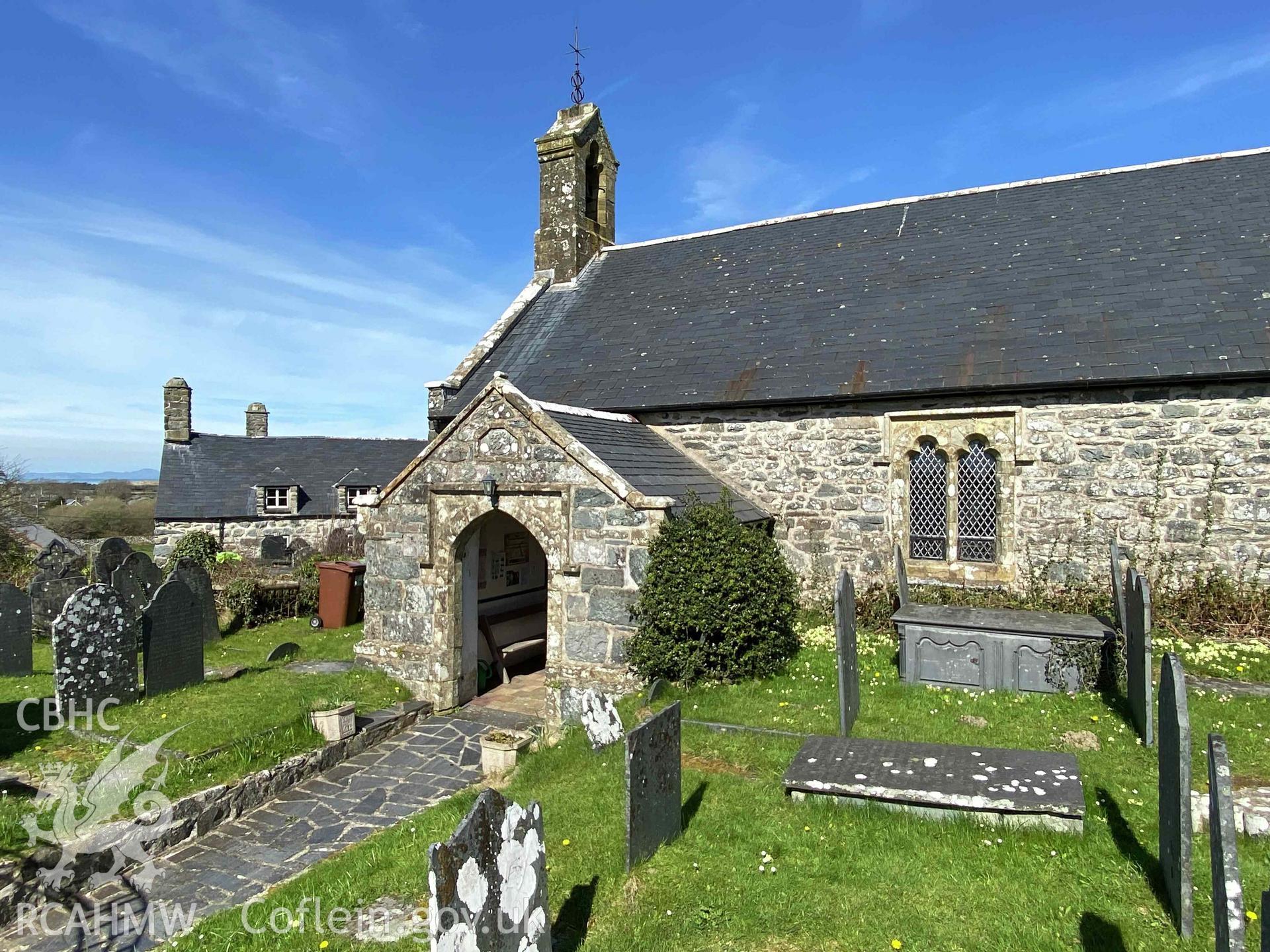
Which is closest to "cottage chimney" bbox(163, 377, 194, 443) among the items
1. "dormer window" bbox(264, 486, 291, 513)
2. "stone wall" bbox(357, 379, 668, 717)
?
"dormer window" bbox(264, 486, 291, 513)

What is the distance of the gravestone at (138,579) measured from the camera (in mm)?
13969

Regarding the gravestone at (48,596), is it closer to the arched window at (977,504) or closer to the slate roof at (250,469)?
the slate roof at (250,469)

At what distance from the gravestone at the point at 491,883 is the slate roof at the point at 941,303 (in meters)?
9.76

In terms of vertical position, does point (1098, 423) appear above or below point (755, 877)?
above

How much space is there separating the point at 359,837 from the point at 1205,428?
12.0 m

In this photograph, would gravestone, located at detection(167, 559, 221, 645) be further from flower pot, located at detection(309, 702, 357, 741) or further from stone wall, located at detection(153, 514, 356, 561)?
stone wall, located at detection(153, 514, 356, 561)

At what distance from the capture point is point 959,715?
27.4 feet

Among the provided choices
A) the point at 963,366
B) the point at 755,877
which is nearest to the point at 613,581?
the point at 755,877

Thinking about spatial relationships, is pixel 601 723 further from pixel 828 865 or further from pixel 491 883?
pixel 491 883

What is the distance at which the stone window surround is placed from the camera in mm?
11922

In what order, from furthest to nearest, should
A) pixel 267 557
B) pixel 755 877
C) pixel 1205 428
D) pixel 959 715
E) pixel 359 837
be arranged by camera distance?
pixel 267 557
pixel 1205 428
pixel 959 715
pixel 359 837
pixel 755 877

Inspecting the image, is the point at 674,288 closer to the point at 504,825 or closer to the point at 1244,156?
the point at 1244,156

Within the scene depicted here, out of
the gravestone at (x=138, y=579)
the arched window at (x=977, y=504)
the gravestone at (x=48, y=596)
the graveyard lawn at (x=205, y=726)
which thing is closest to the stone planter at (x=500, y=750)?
the graveyard lawn at (x=205, y=726)

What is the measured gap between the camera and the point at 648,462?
38.4 ft
